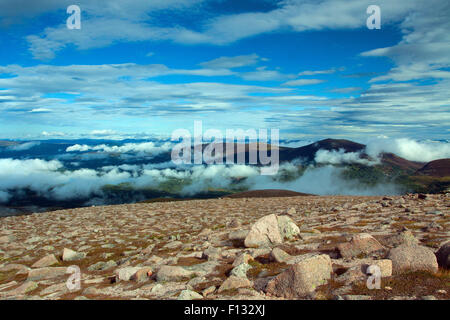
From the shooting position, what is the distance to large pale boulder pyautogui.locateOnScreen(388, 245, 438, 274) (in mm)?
7804

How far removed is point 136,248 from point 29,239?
9.24m

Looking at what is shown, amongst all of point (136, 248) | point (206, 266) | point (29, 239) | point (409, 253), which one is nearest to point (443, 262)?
point (409, 253)

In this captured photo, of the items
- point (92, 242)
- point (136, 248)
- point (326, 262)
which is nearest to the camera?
point (326, 262)

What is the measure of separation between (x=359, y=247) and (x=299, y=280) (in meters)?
3.69

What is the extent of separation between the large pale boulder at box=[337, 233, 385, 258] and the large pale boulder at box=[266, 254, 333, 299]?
2.39 metres

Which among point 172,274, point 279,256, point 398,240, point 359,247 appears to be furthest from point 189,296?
point 398,240

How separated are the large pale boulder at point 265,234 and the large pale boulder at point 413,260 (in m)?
5.36

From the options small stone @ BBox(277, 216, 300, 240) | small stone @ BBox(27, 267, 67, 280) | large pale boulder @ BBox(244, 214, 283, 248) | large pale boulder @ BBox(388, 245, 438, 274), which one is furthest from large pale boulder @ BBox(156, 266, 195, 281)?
large pale boulder @ BBox(388, 245, 438, 274)

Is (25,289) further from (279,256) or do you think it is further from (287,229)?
(287,229)

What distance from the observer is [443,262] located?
814 centimetres

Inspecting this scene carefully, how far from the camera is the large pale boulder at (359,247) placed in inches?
385

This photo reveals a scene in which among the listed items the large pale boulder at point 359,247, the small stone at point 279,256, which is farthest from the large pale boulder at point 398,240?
the small stone at point 279,256
